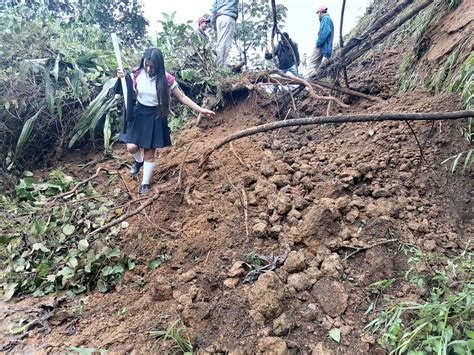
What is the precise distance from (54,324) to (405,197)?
2.31 meters

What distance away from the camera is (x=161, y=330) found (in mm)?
1607

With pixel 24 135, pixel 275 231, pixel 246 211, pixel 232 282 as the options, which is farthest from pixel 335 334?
pixel 24 135

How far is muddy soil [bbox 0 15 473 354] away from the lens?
1582mm

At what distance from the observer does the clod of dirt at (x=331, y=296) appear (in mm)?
1599

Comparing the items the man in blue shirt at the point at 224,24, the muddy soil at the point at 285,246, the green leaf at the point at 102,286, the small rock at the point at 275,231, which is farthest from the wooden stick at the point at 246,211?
the man in blue shirt at the point at 224,24

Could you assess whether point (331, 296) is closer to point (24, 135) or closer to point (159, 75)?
point (159, 75)

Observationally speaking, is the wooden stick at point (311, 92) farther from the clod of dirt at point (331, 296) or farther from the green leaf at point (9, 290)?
the green leaf at point (9, 290)

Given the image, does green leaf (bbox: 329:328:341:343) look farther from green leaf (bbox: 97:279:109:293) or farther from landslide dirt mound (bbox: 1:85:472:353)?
green leaf (bbox: 97:279:109:293)

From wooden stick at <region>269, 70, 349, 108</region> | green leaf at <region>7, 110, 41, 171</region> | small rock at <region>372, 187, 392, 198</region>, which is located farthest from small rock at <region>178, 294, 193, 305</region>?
green leaf at <region>7, 110, 41, 171</region>

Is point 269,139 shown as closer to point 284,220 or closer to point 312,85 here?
point 312,85

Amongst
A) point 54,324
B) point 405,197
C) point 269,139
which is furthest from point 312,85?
point 54,324

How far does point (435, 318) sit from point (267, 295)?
2.48ft

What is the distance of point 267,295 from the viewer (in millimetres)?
1605

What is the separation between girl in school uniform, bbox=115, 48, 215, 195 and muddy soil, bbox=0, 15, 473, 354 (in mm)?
424
